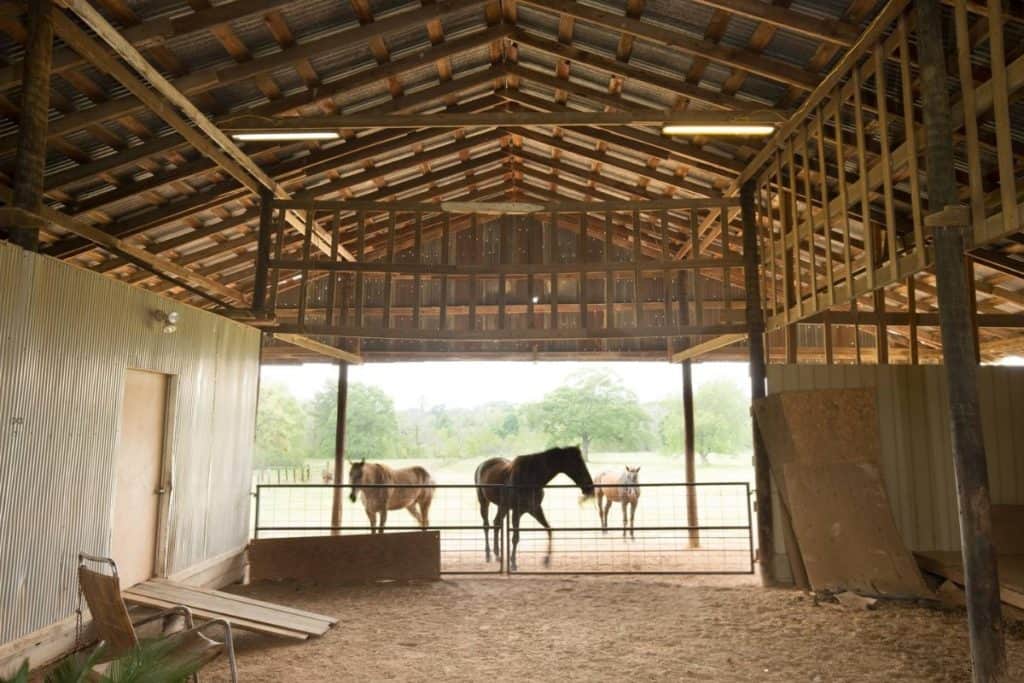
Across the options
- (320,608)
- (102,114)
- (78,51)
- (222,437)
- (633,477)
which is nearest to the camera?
(78,51)

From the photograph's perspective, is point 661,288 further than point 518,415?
No

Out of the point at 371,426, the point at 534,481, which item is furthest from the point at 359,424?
the point at 534,481

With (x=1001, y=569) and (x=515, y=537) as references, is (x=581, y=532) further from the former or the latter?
(x=1001, y=569)

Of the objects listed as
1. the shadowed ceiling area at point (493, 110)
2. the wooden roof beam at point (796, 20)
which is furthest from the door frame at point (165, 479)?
the wooden roof beam at point (796, 20)

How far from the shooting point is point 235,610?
6.30m

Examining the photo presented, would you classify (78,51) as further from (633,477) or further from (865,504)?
(633,477)

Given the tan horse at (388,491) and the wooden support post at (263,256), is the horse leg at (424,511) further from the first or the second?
the wooden support post at (263,256)

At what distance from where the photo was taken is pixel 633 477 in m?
13.1

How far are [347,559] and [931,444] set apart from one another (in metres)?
7.35

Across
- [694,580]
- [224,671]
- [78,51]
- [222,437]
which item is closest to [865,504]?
[694,580]

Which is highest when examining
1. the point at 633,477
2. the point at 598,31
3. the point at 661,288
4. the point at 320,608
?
the point at 598,31

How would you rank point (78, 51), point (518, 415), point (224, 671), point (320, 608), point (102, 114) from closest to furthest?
point (224, 671), point (78, 51), point (102, 114), point (320, 608), point (518, 415)

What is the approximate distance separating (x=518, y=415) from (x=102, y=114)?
23.3m

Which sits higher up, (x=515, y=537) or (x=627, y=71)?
(x=627, y=71)
